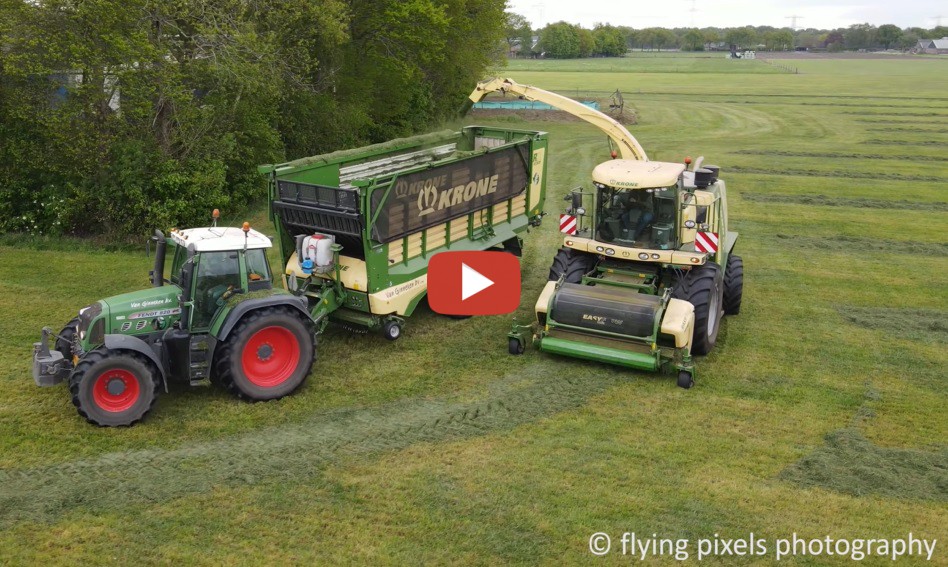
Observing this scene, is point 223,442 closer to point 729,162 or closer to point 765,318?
point 765,318

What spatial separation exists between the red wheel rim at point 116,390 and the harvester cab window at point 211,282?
97 centimetres

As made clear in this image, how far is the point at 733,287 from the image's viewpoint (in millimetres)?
13352

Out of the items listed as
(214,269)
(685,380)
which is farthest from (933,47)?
(214,269)

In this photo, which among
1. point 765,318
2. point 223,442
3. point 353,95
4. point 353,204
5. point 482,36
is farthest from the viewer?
point 482,36

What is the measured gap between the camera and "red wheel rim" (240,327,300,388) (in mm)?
9883

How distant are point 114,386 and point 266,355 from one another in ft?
5.87

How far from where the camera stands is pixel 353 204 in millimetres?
11156

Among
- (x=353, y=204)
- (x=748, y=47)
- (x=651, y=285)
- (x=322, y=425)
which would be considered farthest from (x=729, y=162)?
(x=748, y=47)

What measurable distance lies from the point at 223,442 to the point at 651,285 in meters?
6.42

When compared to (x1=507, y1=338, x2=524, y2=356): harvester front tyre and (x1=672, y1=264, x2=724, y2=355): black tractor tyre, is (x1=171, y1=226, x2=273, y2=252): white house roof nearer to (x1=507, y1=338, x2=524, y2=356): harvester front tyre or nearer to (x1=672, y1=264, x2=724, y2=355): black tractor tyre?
(x1=507, y1=338, x2=524, y2=356): harvester front tyre

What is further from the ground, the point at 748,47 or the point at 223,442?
the point at 748,47

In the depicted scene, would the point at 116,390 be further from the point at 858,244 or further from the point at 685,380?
the point at 858,244

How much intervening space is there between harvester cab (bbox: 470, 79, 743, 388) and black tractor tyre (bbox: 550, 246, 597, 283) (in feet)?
0.06

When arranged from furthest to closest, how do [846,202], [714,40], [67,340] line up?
[714,40]
[846,202]
[67,340]
